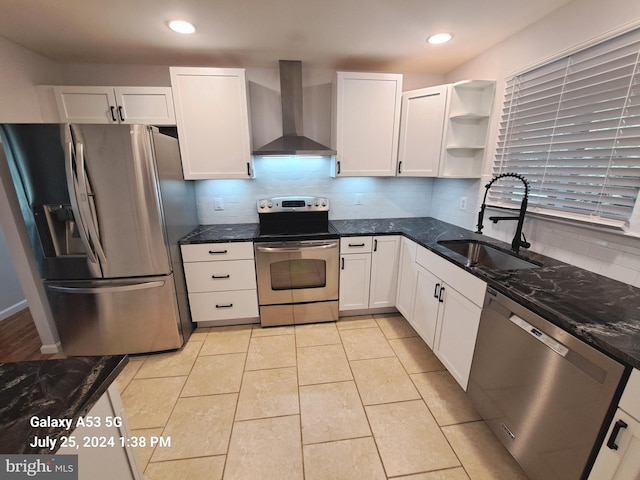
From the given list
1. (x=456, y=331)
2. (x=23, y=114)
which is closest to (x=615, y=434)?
(x=456, y=331)

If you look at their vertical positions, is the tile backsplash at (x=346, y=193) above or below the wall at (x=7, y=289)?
above

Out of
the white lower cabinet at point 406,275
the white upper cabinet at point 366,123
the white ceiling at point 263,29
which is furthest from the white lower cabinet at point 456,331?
the white ceiling at point 263,29

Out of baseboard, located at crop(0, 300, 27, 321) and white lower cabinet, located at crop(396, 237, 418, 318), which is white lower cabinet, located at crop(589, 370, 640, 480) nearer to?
white lower cabinet, located at crop(396, 237, 418, 318)

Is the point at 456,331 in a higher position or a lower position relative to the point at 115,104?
lower

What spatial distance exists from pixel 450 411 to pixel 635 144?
1783mm

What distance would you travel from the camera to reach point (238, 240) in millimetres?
2287

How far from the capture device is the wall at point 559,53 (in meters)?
1.32

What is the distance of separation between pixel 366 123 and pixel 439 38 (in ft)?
2.61

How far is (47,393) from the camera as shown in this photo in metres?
0.67

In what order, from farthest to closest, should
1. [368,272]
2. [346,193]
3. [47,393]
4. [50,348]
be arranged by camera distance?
[346,193] < [368,272] < [50,348] < [47,393]

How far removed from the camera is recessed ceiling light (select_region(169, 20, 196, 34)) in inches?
66.9

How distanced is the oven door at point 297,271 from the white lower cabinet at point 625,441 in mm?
1815

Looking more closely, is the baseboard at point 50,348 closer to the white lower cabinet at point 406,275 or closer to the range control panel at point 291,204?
the range control panel at point 291,204

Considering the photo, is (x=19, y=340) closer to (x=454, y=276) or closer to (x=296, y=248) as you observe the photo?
(x=296, y=248)
